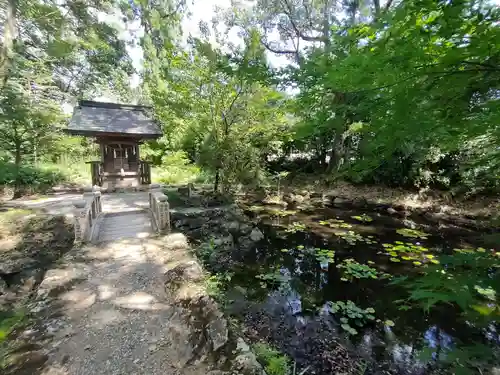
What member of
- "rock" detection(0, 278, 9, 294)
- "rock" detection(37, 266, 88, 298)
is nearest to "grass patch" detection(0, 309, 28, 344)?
"rock" detection(37, 266, 88, 298)

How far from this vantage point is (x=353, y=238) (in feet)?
22.5

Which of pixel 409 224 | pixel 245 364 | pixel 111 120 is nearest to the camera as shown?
pixel 245 364

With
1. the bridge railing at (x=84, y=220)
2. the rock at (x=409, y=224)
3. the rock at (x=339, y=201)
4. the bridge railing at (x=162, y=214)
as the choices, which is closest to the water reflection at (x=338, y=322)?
the bridge railing at (x=162, y=214)

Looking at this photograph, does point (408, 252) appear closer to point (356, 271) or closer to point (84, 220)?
point (356, 271)

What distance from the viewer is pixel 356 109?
6.37ft

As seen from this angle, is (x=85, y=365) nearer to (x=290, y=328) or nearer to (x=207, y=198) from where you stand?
(x=290, y=328)

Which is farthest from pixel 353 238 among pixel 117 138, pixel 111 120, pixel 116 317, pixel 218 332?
pixel 111 120

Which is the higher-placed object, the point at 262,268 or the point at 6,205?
the point at 6,205

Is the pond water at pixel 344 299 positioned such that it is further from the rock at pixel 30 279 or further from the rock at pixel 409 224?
the rock at pixel 30 279

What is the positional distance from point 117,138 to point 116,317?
7.69 m

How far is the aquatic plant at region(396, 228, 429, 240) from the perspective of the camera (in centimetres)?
702

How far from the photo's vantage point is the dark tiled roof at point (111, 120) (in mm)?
8062

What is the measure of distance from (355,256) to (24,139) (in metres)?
11.7

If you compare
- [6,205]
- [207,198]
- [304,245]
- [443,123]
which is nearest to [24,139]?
[6,205]
